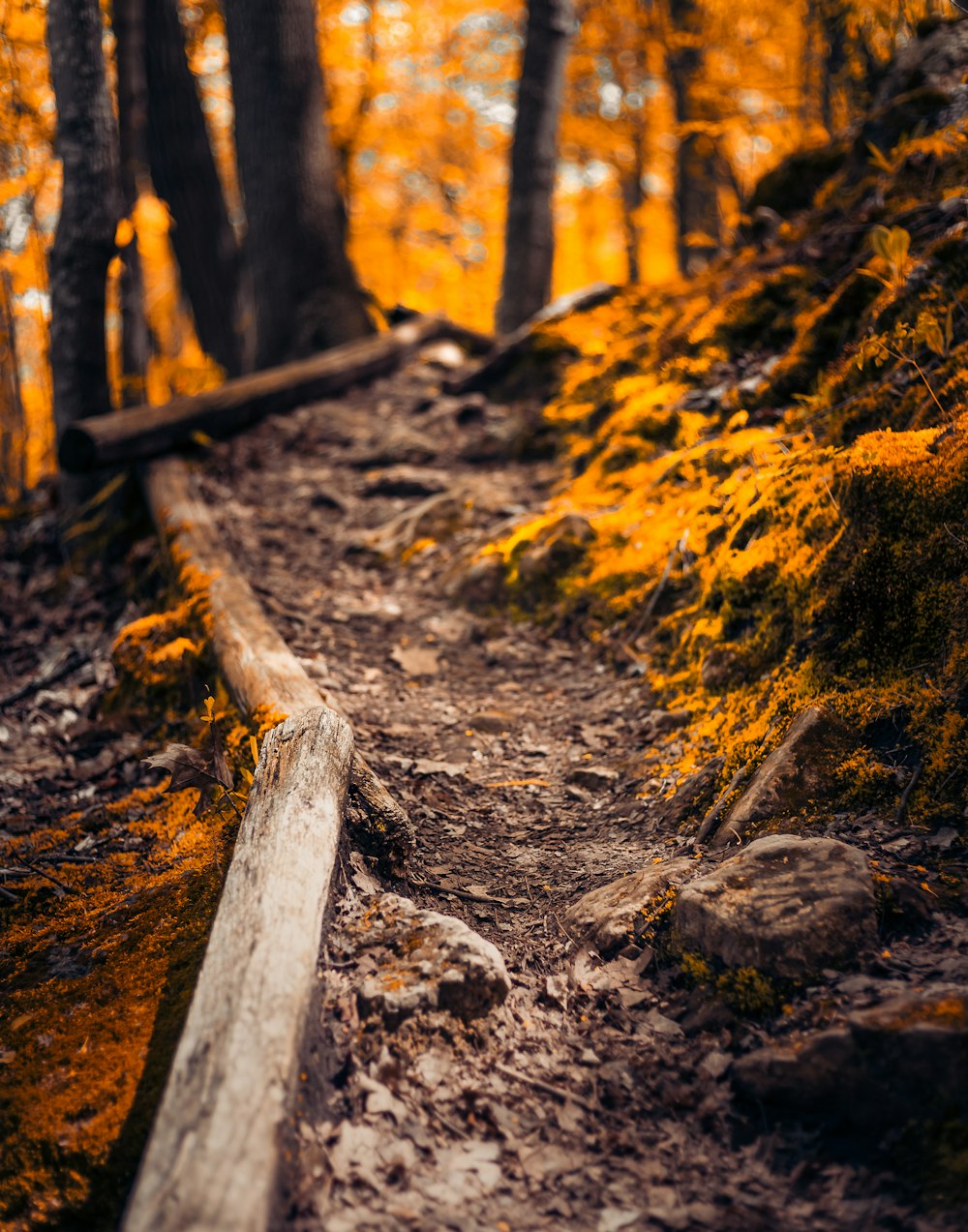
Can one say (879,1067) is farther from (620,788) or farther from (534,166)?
(534,166)

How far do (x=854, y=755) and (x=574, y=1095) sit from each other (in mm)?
1165

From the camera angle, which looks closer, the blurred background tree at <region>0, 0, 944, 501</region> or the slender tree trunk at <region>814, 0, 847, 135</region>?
the slender tree trunk at <region>814, 0, 847, 135</region>

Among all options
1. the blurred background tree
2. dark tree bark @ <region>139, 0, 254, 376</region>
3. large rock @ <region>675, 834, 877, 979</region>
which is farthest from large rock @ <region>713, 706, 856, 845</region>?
dark tree bark @ <region>139, 0, 254, 376</region>

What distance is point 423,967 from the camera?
6.40 feet

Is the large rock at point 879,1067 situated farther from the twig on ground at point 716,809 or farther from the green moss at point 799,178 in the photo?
the green moss at point 799,178

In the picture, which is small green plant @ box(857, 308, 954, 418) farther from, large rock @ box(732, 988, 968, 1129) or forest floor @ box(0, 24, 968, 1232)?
large rock @ box(732, 988, 968, 1129)

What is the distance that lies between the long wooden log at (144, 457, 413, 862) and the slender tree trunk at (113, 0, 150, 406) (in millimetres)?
1373

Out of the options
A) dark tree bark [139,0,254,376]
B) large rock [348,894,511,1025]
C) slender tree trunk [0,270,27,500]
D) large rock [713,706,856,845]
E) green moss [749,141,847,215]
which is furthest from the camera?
dark tree bark [139,0,254,376]

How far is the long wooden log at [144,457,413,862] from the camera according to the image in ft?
8.20

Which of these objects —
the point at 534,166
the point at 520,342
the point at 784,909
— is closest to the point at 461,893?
the point at 784,909

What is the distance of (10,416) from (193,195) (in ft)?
12.2

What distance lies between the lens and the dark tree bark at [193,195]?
8531 millimetres

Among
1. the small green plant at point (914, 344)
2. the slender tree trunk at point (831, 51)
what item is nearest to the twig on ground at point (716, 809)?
the small green plant at point (914, 344)

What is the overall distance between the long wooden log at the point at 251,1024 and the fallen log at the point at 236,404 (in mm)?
3688
